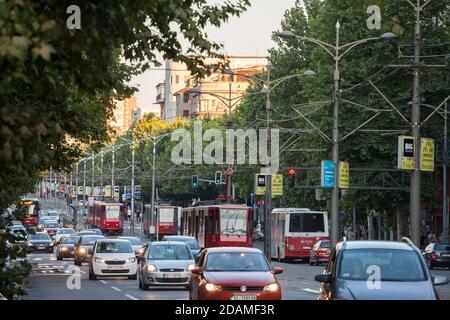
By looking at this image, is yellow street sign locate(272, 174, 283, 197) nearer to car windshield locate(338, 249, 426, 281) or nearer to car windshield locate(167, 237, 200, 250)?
car windshield locate(167, 237, 200, 250)

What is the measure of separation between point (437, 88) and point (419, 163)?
1987 cm

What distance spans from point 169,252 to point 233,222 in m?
23.5

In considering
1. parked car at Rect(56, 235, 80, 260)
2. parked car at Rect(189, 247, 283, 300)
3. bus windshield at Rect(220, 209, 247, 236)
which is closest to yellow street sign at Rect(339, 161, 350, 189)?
bus windshield at Rect(220, 209, 247, 236)

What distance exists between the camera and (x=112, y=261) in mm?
45625

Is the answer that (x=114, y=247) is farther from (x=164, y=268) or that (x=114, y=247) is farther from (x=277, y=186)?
(x=277, y=186)

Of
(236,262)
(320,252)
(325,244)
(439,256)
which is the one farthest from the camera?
(325,244)

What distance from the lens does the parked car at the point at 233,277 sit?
24.0 meters

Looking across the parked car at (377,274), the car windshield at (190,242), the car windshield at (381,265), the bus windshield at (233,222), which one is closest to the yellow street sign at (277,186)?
the bus windshield at (233,222)

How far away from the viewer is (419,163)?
Result: 45.1 meters

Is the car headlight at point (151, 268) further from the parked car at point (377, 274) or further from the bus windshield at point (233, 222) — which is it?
the bus windshield at point (233, 222)

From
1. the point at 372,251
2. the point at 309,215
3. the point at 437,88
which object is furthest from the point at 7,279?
the point at 309,215

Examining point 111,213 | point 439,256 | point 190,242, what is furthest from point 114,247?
point 111,213

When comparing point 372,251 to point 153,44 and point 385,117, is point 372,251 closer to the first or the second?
point 153,44
